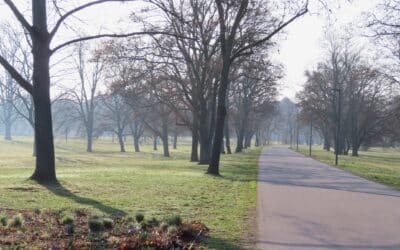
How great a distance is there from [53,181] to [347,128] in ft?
209

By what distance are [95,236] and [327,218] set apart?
5.14 m

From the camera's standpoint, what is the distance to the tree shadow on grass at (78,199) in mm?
9672

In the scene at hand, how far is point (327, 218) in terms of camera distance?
33.2 feet

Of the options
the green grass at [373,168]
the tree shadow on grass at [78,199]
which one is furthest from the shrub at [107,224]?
the green grass at [373,168]

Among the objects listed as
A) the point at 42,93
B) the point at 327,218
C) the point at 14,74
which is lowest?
the point at 327,218

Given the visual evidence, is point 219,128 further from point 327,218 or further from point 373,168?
point 373,168

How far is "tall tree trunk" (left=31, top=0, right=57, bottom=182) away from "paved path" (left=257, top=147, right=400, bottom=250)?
6.30 meters

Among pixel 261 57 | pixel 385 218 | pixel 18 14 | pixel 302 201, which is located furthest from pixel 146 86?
pixel 385 218

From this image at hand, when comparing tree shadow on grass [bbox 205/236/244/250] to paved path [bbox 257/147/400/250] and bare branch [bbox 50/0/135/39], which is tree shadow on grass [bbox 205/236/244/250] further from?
bare branch [bbox 50/0/135/39]

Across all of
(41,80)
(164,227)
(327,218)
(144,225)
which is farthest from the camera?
(41,80)

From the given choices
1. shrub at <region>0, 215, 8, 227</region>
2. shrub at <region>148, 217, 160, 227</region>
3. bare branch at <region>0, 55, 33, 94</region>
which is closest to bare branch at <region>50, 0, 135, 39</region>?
bare branch at <region>0, 55, 33, 94</region>

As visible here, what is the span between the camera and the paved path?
7.73 m

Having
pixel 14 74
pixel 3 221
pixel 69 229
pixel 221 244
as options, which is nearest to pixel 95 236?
pixel 69 229

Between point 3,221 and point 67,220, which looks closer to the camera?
point 3,221
